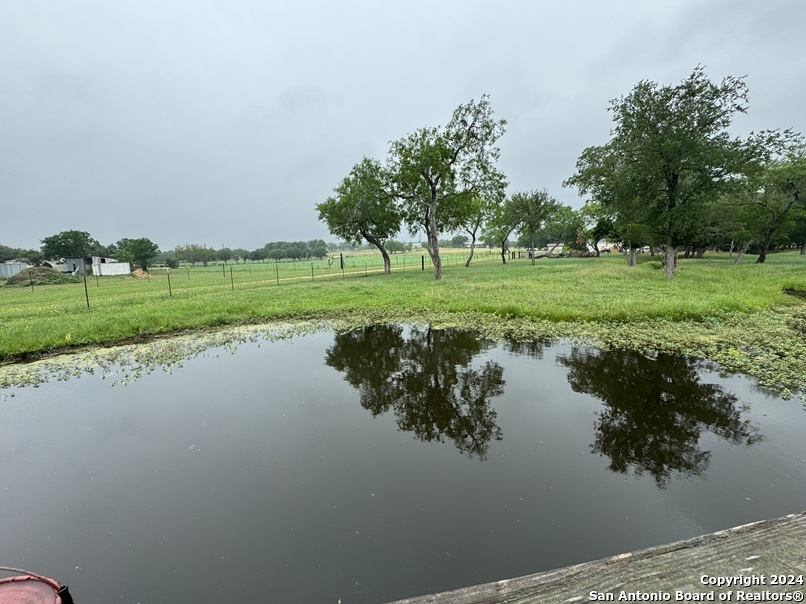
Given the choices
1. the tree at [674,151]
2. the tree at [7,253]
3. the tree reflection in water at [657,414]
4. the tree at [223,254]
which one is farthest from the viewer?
the tree at [223,254]

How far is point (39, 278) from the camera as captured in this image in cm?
3303

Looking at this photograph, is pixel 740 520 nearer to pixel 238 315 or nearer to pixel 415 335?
pixel 415 335

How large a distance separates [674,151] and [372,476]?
21078mm

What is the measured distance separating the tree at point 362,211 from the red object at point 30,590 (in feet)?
85.1

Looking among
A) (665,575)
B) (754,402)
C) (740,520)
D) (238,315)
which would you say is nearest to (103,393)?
(238,315)

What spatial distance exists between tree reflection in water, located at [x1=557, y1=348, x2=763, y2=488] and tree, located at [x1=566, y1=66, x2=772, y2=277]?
15421mm

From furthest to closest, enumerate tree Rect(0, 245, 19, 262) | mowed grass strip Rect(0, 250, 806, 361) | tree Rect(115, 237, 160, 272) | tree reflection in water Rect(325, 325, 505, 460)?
tree Rect(0, 245, 19, 262) → tree Rect(115, 237, 160, 272) → mowed grass strip Rect(0, 250, 806, 361) → tree reflection in water Rect(325, 325, 505, 460)

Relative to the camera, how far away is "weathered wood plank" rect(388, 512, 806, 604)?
6.91 feet

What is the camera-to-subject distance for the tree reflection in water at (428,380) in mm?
4688

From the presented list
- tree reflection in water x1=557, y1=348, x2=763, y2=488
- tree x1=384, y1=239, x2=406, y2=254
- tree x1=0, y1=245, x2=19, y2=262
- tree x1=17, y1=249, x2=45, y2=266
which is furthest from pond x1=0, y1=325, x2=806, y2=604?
tree x1=384, y1=239, x2=406, y2=254

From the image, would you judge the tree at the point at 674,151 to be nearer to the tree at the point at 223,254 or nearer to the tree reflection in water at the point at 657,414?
the tree reflection in water at the point at 657,414

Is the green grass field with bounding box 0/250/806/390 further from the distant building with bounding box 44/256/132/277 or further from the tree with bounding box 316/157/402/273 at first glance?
the distant building with bounding box 44/256/132/277

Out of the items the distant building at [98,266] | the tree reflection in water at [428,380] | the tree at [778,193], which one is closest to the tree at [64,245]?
the distant building at [98,266]

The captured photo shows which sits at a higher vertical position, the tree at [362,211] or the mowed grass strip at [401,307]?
the tree at [362,211]
